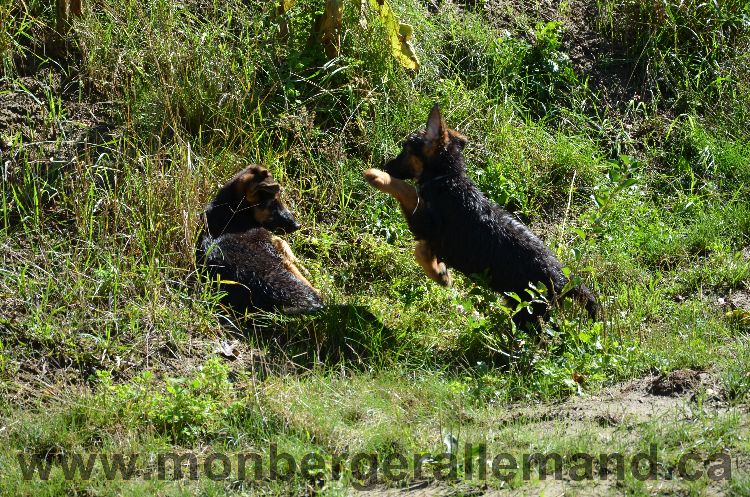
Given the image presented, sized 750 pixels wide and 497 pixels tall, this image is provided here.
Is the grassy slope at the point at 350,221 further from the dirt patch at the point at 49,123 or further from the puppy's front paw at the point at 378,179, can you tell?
the puppy's front paw at the point at 378,179

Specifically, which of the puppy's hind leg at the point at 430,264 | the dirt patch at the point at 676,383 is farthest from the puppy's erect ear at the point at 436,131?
the dirt patch at the point at 676,383

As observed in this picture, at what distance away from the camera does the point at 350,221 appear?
28.6ft

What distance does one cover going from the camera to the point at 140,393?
5.82m

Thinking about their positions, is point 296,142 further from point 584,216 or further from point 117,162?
point 584,216

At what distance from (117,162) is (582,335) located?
401 centimetres

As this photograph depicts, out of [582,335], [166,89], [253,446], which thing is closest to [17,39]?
[166,89]

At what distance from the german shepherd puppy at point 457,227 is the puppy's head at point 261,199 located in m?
0.91

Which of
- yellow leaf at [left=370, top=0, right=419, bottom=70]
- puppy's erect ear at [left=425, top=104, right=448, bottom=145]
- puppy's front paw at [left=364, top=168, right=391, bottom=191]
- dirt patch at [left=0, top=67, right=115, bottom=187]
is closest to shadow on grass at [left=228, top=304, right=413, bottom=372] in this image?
puppy's front paw at [left=364, top=168, right=391, bottom=191]

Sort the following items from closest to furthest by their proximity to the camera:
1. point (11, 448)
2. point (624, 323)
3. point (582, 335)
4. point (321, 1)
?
point (11, 448)
point (582, 335)
point (624, 323)
point (321, 1)

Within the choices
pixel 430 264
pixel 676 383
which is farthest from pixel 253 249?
pixel 676 383

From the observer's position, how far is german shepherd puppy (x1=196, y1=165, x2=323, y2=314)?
291 inches

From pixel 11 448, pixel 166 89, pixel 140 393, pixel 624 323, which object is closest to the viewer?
pixel 11 448

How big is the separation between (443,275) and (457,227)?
58cm

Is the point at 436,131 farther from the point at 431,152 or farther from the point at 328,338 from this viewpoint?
the point at 328,338
